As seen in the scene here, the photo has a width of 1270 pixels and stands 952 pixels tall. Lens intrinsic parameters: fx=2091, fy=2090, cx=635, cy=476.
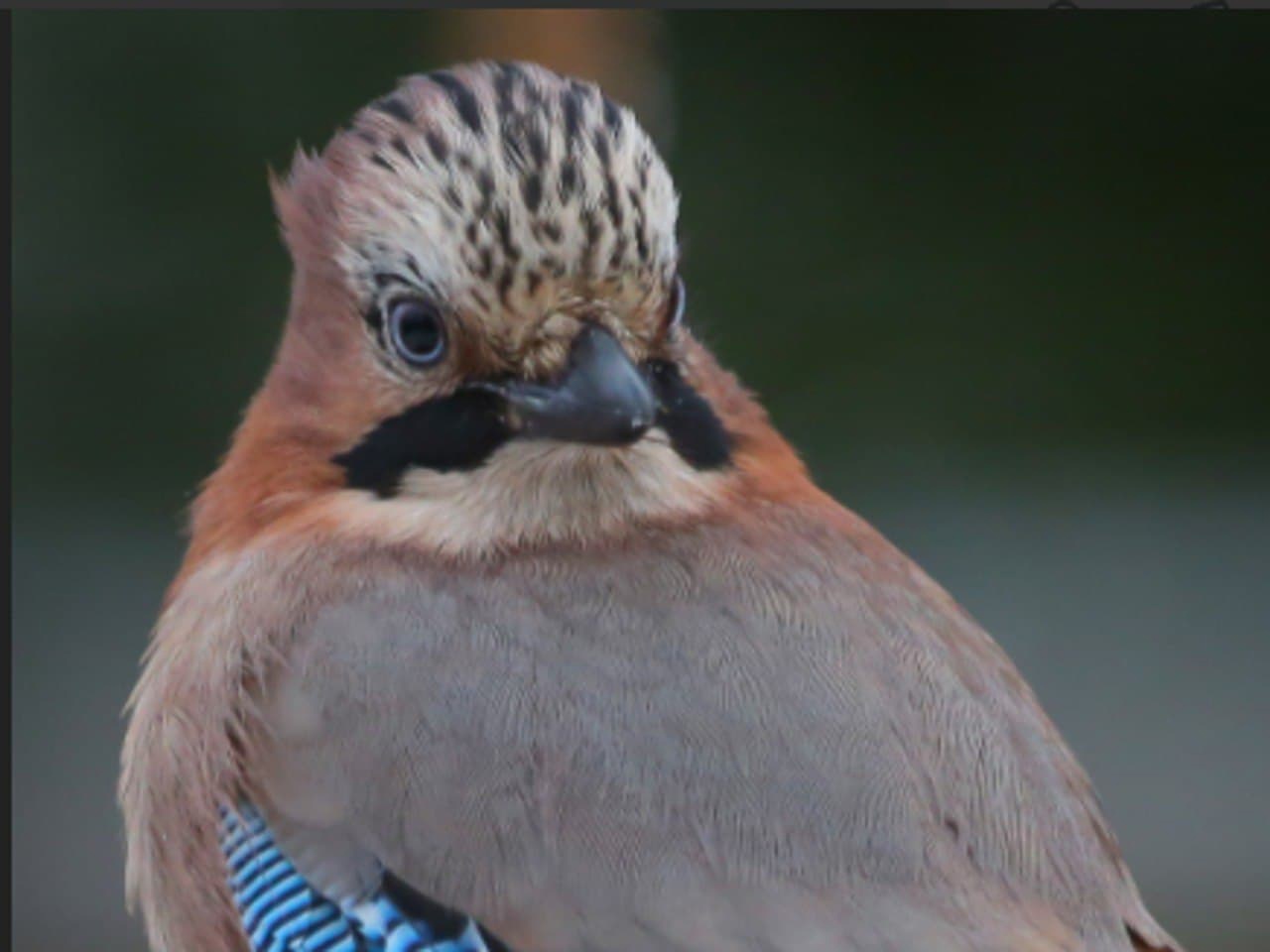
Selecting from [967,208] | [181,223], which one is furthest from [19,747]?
[967,208]

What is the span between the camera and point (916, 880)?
189 centimetres

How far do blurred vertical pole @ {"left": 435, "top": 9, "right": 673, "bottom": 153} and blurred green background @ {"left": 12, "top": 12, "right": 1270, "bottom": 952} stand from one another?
80.5 inches

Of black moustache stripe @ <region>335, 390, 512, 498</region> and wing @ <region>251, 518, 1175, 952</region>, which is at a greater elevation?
black moustache stripe @ <region>335, 390, 512, 498</region>

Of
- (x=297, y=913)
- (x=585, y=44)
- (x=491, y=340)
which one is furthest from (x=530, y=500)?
(x=585, y=44)

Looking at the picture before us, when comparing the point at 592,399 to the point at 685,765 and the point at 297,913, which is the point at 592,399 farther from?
the point at 297,913

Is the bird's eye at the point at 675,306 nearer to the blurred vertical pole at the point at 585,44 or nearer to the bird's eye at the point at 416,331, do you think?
the bird's eye at the point at 416,331

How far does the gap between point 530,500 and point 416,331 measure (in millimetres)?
220

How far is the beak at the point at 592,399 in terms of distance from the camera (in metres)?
2.02

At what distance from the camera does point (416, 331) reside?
2.15 meters

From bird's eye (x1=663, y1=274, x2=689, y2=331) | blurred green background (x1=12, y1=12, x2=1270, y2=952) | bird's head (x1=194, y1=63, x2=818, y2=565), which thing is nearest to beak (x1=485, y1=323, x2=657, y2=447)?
bird's head (x1=194, y1=63, x2=818, y2=565)

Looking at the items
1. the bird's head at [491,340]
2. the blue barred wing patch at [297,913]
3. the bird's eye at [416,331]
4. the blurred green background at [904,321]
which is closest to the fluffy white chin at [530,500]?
the bird's head at [491,340]

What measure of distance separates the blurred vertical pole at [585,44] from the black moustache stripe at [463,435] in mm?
725

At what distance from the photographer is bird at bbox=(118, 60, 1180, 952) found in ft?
6.25

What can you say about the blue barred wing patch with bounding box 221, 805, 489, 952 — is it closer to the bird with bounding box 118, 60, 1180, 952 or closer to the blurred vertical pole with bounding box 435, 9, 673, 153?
the bird with bounding box 118, 60, 1180, 952
